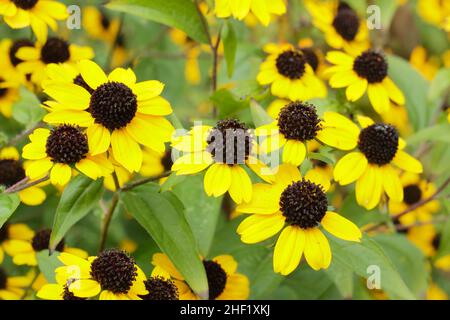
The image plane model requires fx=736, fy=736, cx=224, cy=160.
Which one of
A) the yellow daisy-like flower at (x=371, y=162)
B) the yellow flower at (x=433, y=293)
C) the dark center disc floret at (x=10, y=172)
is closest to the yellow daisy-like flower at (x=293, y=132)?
the yellow daisy-like flower at (x=371, y=162)

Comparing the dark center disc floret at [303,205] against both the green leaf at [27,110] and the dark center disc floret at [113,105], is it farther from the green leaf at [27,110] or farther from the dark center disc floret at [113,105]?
the green leaf at [27,110]

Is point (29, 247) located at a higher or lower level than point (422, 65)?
lower

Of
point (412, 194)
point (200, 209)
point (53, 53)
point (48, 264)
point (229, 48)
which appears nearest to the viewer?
point (48, 264)

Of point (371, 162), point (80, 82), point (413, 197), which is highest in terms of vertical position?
point (413, 197)

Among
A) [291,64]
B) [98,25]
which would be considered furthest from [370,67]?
[98,25]

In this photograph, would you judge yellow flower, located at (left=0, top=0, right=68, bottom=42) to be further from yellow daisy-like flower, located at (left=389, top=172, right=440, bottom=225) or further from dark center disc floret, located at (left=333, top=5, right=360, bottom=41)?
yellow daisy-like flower, located at (left=389, top=172, right=440, bottom=225)

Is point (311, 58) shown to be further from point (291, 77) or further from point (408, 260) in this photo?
point (408, 260)

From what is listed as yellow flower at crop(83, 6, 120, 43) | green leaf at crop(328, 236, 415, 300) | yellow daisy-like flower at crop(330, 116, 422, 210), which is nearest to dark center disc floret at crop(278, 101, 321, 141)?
yellow daisy-like flower at crop(330, 116, 422, 210)
